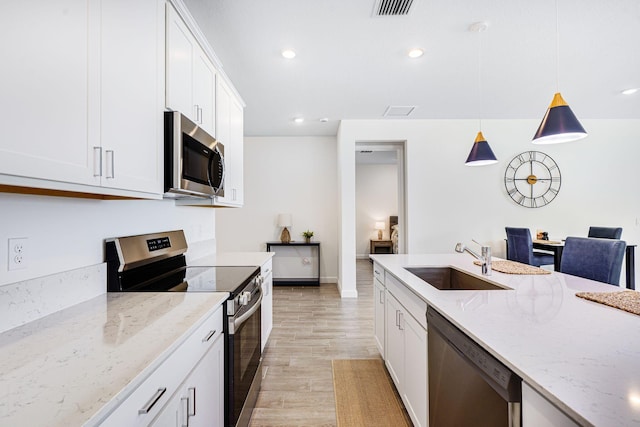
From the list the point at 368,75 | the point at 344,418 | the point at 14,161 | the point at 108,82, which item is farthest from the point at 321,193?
the point at 14,161

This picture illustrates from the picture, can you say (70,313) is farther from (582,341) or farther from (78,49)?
(582,341)

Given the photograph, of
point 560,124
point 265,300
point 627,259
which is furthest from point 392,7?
point 627,259

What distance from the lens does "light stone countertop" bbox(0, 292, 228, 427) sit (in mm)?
604

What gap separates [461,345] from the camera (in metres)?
1.12

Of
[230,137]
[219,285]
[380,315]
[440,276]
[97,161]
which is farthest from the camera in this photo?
[230,137]

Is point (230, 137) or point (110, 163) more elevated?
point (230, 137)

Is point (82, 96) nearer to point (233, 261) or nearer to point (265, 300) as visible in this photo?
point (233, 261)

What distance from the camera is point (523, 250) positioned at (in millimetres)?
4047

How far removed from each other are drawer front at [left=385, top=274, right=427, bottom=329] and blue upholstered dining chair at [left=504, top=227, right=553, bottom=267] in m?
2.76

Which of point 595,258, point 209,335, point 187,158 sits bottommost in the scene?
point 209,335

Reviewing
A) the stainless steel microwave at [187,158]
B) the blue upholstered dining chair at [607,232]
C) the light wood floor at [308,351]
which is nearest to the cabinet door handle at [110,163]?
the stainless steel microwave at [187,158]

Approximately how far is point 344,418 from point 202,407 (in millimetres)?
1088

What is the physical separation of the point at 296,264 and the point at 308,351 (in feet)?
9.21

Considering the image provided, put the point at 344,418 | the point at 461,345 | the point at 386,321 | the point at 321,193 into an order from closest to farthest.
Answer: the point at 461,345
the point at 344,418
the point at 386,321
the point at 321,193
